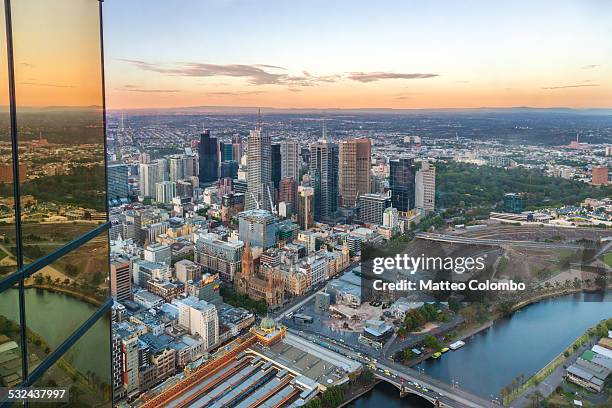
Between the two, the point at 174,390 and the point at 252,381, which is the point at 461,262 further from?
the point at 174,390

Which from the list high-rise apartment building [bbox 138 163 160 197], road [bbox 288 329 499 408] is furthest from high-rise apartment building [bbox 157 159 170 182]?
road [bbox 288 329 499 408]

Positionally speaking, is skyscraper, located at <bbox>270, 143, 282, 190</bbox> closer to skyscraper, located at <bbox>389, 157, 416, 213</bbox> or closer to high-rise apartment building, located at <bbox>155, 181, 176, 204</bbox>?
high-rise apartment building, located at <bbox>155, 181, 176, 204</bbox>

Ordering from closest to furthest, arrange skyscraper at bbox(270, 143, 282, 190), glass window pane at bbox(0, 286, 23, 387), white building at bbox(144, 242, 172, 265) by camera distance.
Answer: glass window pane at bbox(0, 286, 23, 387), white building at bbox(144, 242, 172, 265), skyscraper at bbox(270, 143, 282, 190)

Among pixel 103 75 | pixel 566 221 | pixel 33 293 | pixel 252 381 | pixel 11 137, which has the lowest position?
pixel 252 381

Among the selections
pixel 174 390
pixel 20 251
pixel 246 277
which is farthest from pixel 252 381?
pixel 20 251

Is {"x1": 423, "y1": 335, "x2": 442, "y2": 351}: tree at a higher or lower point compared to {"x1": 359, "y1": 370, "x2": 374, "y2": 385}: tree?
higher

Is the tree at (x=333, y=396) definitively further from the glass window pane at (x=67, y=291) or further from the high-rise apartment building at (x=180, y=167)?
the high-rise apartment building at (x=180, y=167)

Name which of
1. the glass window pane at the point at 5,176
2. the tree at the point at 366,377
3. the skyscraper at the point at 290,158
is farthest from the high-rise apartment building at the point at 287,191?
the glass window pane at the point at 5,176

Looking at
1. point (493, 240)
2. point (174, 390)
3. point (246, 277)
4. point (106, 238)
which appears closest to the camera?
point (106, 238)
